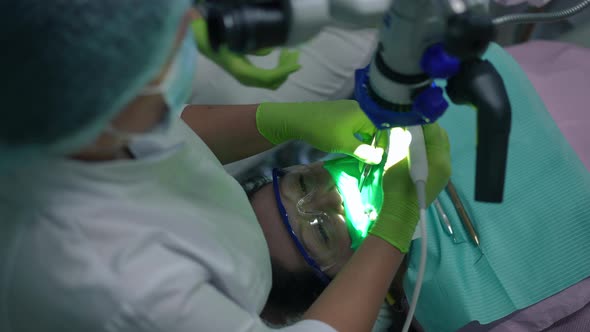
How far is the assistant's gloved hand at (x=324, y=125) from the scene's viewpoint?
1136 millimetres

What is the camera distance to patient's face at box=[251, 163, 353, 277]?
3.94 feet

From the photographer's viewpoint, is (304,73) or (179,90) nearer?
(179,90)

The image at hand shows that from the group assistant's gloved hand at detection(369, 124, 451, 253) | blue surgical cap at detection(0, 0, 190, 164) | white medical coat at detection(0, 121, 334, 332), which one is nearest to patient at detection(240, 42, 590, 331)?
assistant's gloved hand at detection(369, 124, 451, 253)

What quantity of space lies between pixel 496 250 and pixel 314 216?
456mm

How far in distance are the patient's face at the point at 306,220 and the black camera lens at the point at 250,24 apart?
64 centimetres

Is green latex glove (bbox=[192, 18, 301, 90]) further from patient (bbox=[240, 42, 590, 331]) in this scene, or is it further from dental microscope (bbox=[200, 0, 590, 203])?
patient (bbox=[240, 42, 590, 331])

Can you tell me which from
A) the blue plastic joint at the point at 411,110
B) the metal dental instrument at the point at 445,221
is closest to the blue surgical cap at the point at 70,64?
the blue plastic joint at the point at 411,110

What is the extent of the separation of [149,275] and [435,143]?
2.07ft

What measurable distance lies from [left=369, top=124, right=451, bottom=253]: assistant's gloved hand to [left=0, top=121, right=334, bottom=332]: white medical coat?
35 centimetres

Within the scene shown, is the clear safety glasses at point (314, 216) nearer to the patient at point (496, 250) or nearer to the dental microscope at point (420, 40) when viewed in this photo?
the patient at point (496, 250)

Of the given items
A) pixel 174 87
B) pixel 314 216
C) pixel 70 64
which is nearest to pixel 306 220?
pixel 314 216

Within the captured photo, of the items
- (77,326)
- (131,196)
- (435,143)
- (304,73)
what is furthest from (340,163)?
(77,326)

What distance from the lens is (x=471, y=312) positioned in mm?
1157

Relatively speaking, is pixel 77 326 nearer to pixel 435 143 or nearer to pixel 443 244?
pixel 435 143
